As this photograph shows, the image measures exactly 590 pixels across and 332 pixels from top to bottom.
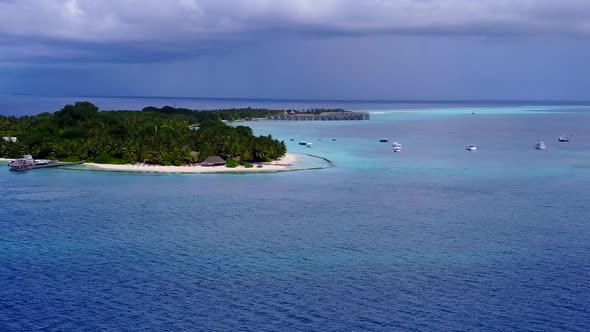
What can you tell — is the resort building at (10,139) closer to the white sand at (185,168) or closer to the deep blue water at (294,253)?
the white sand at (185,168)

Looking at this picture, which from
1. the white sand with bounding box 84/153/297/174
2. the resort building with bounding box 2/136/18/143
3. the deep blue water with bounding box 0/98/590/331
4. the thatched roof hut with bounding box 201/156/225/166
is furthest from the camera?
the resort building with bounding box 2/136/18/143

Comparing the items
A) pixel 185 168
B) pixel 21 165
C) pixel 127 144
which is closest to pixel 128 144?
pixel 127 144

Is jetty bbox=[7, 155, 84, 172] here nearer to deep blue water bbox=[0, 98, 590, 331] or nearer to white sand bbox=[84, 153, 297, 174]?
white sand bbox=[84, 153, 297, 174]

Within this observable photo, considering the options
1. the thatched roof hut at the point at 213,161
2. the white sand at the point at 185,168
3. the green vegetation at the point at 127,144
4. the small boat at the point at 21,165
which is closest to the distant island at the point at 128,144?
the green vegetation at the point at 127,144

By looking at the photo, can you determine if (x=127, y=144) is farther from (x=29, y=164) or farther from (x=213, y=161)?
(x=213, y=161)

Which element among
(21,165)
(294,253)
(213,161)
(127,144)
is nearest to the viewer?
(294,253)

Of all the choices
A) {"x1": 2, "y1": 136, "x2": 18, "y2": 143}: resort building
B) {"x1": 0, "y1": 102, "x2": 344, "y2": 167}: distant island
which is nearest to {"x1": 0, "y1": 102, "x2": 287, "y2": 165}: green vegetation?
{"x1": 0, "y1": 102, "x2": 344, "y2": 167}: distant island

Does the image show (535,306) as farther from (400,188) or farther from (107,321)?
(400,188)

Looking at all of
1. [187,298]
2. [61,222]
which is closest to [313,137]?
[61,222]
